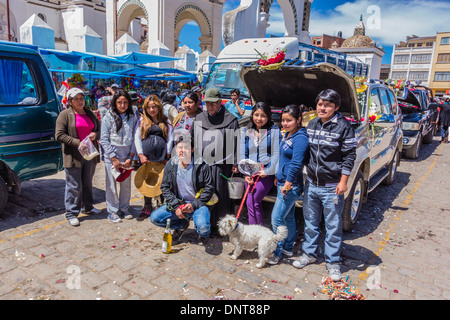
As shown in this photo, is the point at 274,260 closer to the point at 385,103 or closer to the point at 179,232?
the point at 179,232

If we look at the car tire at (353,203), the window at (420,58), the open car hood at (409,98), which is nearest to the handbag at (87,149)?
the car tire at (353,203)

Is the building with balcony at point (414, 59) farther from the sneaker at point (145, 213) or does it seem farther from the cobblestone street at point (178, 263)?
the sneaker at point (145, 213)

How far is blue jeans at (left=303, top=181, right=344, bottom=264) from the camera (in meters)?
3.50

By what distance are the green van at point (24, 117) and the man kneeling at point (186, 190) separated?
89.0 inches

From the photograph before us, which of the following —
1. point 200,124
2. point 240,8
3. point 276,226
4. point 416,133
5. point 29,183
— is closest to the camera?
point 276,226

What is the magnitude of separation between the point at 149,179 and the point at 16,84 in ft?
7.95

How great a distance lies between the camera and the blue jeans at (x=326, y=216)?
3.50 metres

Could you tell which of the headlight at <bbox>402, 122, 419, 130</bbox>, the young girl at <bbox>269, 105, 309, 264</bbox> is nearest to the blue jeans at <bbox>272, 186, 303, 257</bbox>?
the young girl at <bbox>269, 105, 309, 264</bbox>

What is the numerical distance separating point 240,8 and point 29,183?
1544cm

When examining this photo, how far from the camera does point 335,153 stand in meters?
3.40

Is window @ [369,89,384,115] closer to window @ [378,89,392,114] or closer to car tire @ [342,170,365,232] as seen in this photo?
window @ [378,89,392,114]

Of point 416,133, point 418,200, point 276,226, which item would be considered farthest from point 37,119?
point 416,133

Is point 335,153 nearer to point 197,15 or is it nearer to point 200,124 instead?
point 200,124

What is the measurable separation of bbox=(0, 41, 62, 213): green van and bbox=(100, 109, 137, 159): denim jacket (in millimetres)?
985
